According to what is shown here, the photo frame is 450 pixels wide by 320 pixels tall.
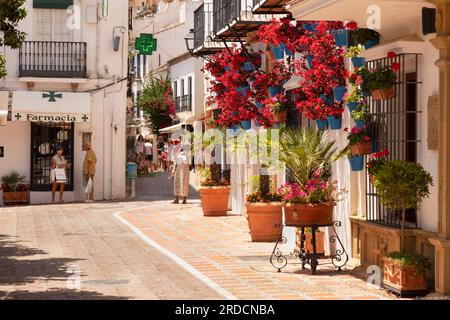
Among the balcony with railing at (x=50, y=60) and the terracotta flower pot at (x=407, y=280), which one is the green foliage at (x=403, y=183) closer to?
the terracotta flower pot at (x=407, y=280)

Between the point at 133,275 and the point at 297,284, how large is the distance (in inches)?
93.5

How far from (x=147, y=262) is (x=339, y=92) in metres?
4.06

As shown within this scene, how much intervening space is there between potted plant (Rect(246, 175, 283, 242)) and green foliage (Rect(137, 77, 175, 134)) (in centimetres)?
3681

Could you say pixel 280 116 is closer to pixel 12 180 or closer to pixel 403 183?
pixel 403 183

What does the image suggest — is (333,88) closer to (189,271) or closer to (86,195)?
(189,271)

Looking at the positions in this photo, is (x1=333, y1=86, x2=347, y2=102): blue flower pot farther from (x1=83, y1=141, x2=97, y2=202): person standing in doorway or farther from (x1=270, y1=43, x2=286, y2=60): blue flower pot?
(x1=83, y1=141, x2=97, y2=202): person standing in doorway

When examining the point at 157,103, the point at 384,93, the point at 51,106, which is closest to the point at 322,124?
the point at 384,93

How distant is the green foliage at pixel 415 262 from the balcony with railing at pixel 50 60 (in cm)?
1980

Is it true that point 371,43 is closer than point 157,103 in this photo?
Yes

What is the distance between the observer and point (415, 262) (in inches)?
420

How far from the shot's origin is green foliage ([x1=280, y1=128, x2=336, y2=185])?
558 inches

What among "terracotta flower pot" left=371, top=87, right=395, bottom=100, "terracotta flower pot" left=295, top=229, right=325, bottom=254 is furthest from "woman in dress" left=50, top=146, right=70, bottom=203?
"terracotta flower pot" left=371, top=87, right=395, bottom=100

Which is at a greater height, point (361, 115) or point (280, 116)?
point (280, 116)

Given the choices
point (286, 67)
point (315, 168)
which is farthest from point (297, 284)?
point (286, 67)
